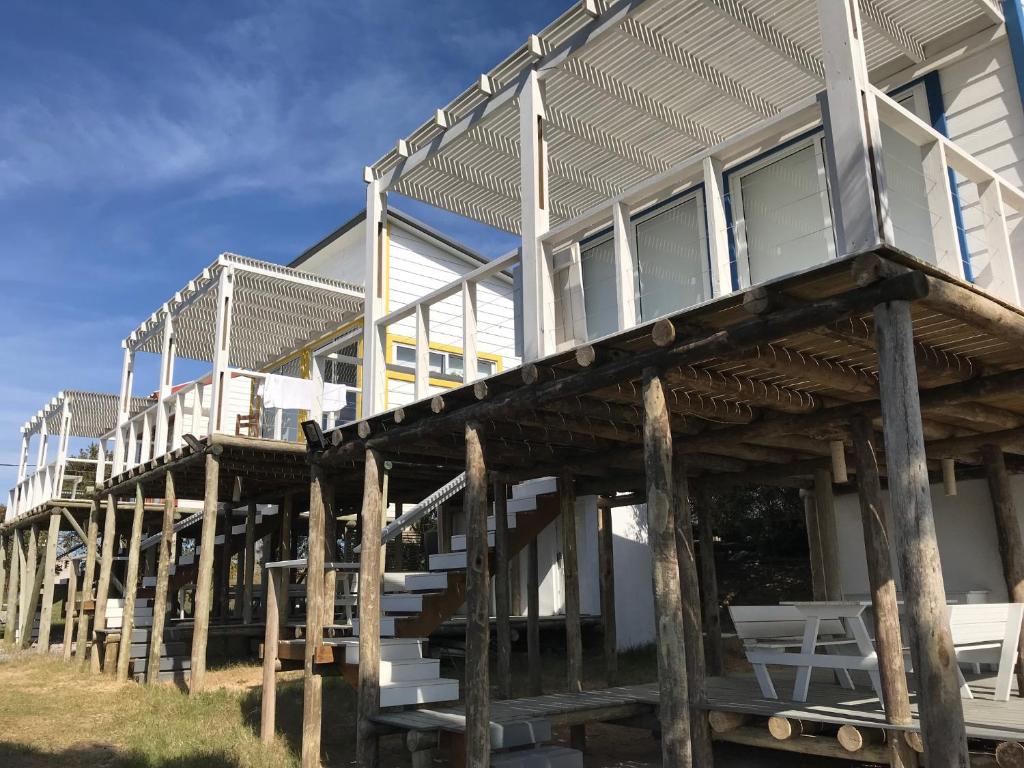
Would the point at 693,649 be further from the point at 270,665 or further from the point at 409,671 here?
the point at 270,665

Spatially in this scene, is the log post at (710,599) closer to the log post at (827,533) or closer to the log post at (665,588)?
the log post at (827,533)

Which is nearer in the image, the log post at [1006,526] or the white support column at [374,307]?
the log post at [1006,526]

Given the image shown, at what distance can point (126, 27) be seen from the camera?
15328mm

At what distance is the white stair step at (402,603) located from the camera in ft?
32.5

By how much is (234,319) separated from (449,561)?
8.15 meters

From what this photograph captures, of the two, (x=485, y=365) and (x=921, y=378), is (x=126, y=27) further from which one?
(x=921, y=378)

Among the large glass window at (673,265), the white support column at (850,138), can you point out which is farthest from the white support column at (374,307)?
the white support column at (850,138)

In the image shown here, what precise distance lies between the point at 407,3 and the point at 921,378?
1431cm

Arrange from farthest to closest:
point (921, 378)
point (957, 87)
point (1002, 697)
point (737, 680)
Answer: point (737, 680) → point (957, 87) → point (1002, 697) → point (921, 378)

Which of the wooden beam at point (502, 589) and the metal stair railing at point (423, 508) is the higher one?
the metal stair railing at point (423, 508)

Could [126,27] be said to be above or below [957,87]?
above

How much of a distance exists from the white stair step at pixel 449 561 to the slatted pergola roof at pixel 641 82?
166 inches

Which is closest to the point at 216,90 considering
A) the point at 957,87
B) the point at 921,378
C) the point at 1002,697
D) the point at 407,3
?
the point at 407,3

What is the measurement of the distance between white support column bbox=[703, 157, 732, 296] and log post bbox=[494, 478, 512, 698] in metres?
5.52
